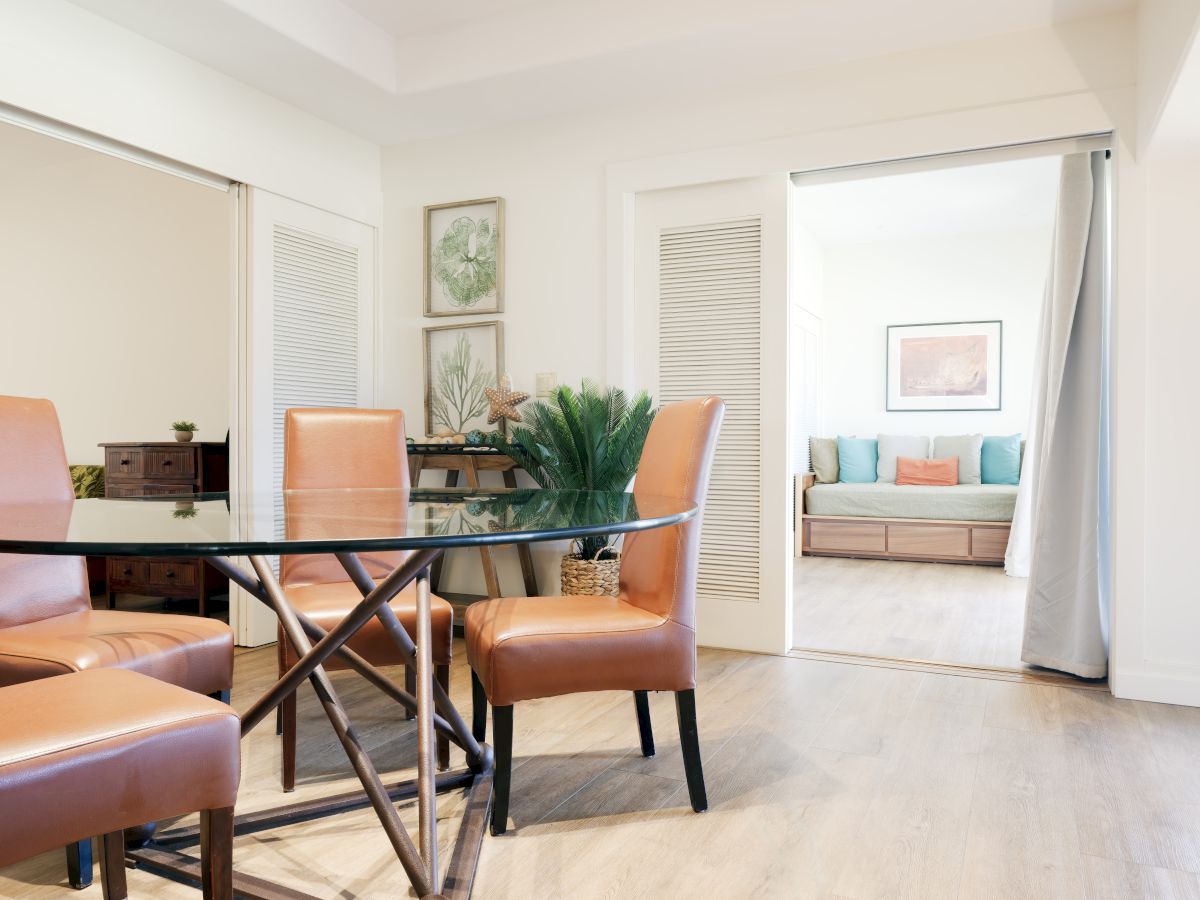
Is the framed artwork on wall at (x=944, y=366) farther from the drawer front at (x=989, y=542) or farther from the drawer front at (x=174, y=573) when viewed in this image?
the drawer front at (x=174, y=573)

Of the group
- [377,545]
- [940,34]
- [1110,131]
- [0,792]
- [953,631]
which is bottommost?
[953,631]

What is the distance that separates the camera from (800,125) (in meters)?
3.50

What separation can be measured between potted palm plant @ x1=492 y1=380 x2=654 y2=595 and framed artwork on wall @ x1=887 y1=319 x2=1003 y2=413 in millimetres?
4586

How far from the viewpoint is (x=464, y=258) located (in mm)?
4215

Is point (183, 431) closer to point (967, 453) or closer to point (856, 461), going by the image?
point (856, 461)

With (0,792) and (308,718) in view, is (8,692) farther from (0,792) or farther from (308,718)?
(308,718)

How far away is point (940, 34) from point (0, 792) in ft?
11.5

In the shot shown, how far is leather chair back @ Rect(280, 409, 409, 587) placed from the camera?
2.56 meters

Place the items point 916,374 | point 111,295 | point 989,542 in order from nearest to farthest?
point 111,295, point 989,542, point 916,374

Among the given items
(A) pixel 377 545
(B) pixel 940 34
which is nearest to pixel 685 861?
(A) pixel 377 545

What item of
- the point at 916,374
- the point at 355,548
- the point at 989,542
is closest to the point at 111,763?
the point at 355,548

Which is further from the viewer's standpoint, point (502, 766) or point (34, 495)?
point (34, 495)

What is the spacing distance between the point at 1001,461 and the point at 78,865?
265 inches

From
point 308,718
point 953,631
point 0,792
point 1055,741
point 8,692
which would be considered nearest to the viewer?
point 0,792
